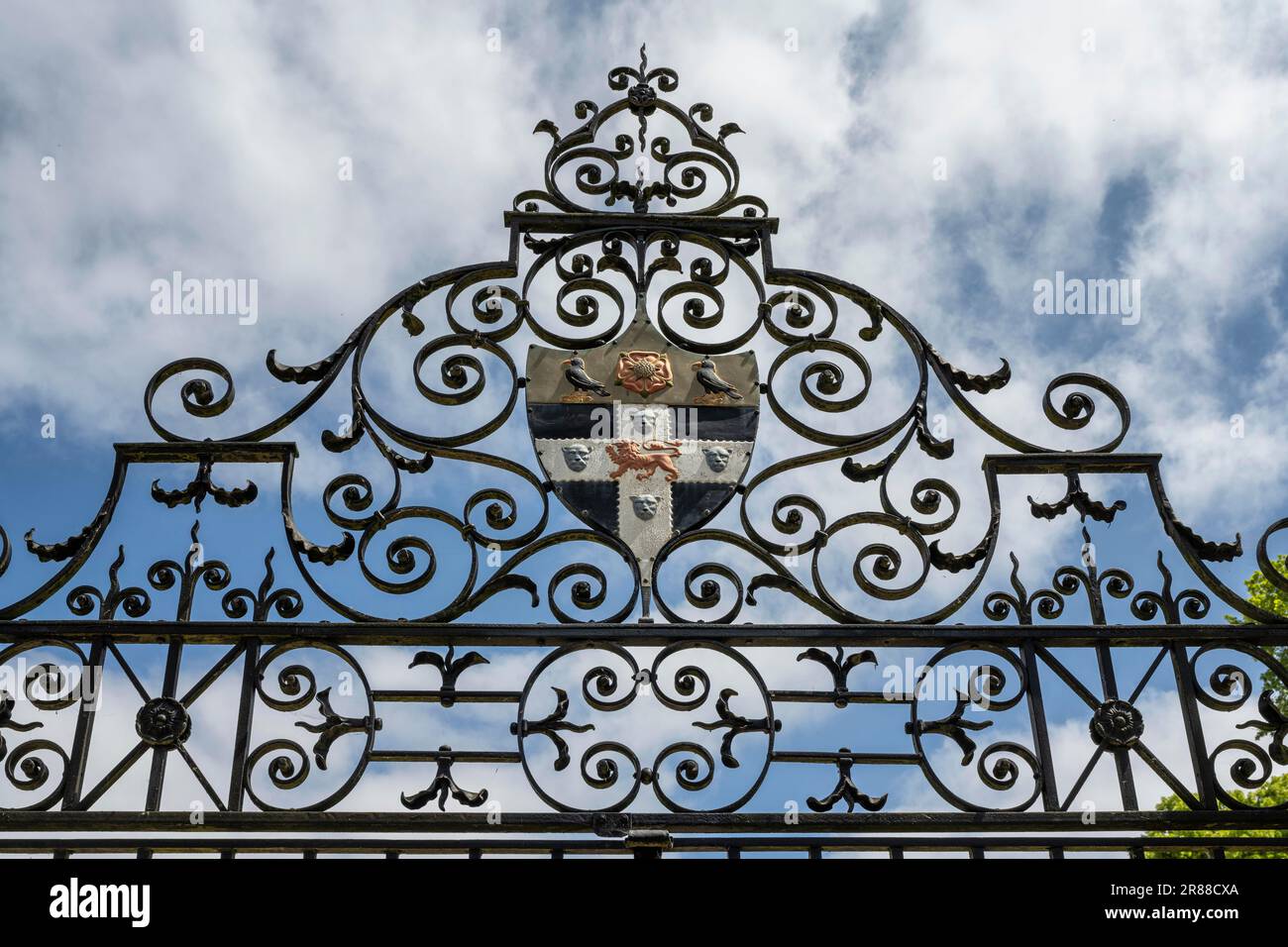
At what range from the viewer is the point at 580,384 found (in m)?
4.98

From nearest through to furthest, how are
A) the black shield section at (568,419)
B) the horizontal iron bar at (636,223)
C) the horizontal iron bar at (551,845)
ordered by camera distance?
the horizontal iron bar at (551,845) < the black shield section at (568,419) < the horizontal iron bar at (636,223)

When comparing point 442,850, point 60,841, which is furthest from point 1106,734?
point 60,841

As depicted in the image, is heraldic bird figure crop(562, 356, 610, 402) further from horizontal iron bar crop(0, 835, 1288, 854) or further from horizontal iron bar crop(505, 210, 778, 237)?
horizontal iron bar crop(0, 835, 1288, 854)

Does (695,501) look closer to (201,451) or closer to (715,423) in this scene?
(715,423)

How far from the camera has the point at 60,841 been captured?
4.20m

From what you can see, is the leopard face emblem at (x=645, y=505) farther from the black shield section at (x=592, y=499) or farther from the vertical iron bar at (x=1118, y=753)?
the vertical iron bar at (x=1118, y=753)

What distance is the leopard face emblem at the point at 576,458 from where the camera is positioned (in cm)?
489

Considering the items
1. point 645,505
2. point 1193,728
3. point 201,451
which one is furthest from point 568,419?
point 1193,728

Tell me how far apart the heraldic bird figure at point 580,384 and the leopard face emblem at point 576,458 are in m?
0.21

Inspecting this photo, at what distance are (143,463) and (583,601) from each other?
1.83 meters

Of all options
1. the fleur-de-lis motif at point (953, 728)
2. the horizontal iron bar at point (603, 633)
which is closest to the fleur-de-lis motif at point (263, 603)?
the horizontal iron bar at point (603, 633)
